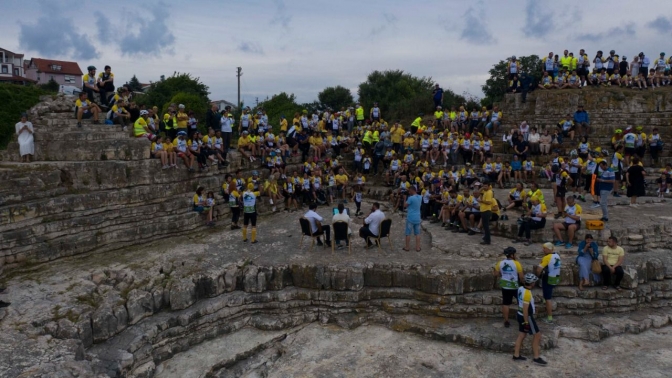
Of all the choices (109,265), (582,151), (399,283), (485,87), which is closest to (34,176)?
(109,265)

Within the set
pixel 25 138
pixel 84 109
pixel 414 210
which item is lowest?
pixel 414 210

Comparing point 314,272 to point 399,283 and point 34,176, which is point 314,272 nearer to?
point 399,283

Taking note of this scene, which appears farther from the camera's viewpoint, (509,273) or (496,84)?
(496,84)

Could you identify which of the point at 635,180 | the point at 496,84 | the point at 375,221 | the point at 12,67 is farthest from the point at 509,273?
the point at 12,67

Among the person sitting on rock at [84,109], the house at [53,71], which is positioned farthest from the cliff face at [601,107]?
the house at [53,71]

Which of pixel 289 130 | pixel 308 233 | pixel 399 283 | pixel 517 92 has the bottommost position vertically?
pixel 399 283

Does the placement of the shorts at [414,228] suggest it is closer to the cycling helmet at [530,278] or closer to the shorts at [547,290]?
the shorts at [547,290]

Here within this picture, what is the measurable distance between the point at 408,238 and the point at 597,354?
4.30 m

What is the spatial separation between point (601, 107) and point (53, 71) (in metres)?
65.3

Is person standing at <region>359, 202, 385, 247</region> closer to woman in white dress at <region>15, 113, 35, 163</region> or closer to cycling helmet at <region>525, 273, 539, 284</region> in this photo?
cycling helmet at <region>525, 273, 539, 284</region>

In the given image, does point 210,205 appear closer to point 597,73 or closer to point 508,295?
point 508,295

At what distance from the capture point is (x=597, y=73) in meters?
21.4

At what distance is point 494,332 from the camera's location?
8328 mm

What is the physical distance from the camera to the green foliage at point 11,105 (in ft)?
91.4
